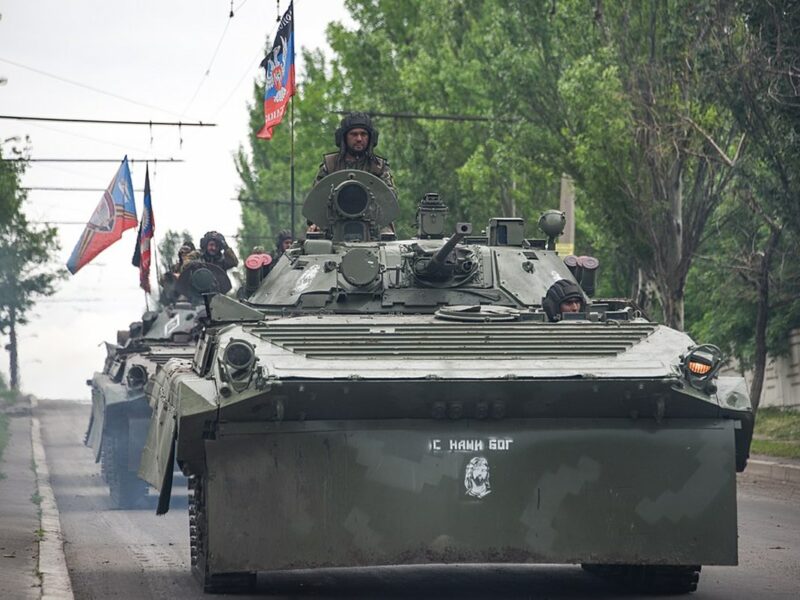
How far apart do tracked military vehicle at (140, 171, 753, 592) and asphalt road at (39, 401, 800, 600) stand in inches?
25.2

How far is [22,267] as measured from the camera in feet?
152

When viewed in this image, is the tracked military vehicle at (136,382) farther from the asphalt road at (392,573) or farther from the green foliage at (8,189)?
the green foliage at (8,189)

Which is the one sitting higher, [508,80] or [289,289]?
[508,80]

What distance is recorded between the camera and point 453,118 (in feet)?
115

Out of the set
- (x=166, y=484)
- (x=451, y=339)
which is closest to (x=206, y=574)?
(x=166, y=484)

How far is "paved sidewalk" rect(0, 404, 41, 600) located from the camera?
10.8 m

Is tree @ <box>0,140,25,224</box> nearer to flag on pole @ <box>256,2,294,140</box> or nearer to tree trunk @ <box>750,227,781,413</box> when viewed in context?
flag on pole @ <box>256,2,294,140</box>

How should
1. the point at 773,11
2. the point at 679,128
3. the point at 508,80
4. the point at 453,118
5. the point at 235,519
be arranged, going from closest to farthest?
the point at 235,519, the point at 773,11, the point at 679,128, the point at 508,80, the point at 453,118

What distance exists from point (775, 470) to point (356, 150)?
897cm

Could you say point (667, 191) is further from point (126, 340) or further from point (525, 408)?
point (525, 408)

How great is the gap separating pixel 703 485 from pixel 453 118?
995 inches

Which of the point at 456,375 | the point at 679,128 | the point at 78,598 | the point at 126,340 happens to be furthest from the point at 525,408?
the point at 679,128

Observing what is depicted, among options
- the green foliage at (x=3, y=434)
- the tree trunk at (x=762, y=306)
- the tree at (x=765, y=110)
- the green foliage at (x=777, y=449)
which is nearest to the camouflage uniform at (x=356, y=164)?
the tree at (x=765, y=110)

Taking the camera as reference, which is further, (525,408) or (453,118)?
(453,118)
